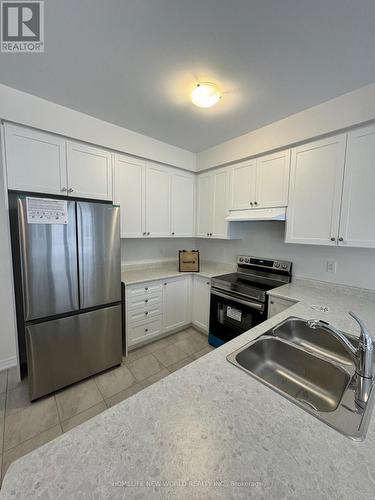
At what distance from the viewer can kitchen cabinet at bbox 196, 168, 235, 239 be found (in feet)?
9.05

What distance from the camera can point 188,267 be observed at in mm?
2918

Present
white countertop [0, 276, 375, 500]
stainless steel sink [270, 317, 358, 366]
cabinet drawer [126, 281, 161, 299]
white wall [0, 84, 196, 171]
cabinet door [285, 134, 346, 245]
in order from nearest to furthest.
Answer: white countertop [0, 276, 375, 500] < stainless steel sink [270, 317, 358, 366] < white wall [0, 84, 196, 171] < cabinet door [285, 134, 346, 245] < cabinet drawer [126, 281, 161, 299]

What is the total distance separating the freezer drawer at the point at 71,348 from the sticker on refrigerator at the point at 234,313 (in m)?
1.20

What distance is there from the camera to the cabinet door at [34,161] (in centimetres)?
174

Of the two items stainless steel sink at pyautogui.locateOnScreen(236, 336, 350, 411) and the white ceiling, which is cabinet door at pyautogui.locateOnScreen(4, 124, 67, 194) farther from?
stainless steel sink at pyautogui.locateOnScreen(236, 336, 350, 411)

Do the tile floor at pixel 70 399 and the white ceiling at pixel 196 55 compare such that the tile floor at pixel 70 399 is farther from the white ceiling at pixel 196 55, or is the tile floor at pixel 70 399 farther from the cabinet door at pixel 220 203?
the white ceiling at pixel 196 55

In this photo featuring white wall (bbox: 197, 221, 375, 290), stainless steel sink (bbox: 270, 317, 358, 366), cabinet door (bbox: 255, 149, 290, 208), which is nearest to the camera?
stainless steel sink (bbox: 270, 317, 358, 366)

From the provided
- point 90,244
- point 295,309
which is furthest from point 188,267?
point 295,309

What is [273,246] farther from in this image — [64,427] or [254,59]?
[64,427]

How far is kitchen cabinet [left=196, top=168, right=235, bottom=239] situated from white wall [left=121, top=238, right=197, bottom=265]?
19.2 inches

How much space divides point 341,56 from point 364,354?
1740mm

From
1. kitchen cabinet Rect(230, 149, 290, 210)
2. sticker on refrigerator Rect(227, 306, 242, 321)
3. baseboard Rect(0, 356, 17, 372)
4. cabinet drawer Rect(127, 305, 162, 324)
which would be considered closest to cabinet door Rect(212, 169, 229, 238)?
kitchen cabinet Rect(230, 149, 290, 210)

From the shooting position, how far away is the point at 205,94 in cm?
163

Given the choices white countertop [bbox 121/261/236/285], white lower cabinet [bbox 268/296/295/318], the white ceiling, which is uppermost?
the white ceiling
